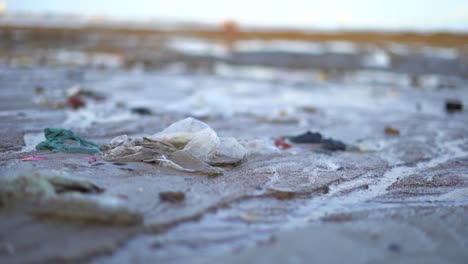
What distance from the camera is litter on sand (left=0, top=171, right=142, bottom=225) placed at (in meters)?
3.78

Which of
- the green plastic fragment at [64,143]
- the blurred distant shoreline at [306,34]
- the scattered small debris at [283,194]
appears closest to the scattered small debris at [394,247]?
the scattered small debris at [283,194]

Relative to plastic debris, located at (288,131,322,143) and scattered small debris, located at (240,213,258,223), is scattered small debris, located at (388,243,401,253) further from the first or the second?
plastic debris, located at (288,131,322,143)

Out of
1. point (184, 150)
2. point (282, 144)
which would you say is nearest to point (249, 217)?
point (184, 150)

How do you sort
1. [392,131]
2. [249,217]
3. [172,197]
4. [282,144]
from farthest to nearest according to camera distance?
1. [392,131]
2. [282,144]
3. [172,197]
4. [249,217]

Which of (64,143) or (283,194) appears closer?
(283,194)

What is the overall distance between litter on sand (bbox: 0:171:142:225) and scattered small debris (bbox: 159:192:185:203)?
1.86 feet

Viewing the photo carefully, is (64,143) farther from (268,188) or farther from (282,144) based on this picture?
(282,144)

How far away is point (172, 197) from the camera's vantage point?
14.8 ft

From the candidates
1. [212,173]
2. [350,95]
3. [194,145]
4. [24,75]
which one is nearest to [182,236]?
[212,173]

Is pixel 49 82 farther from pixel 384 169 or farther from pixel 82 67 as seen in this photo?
pixel 384 169

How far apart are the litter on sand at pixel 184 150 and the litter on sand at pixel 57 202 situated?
5.16 ft

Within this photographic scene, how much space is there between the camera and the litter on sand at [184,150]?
18.4ft

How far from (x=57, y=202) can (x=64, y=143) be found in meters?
2.82

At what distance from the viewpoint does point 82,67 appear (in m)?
20.7
